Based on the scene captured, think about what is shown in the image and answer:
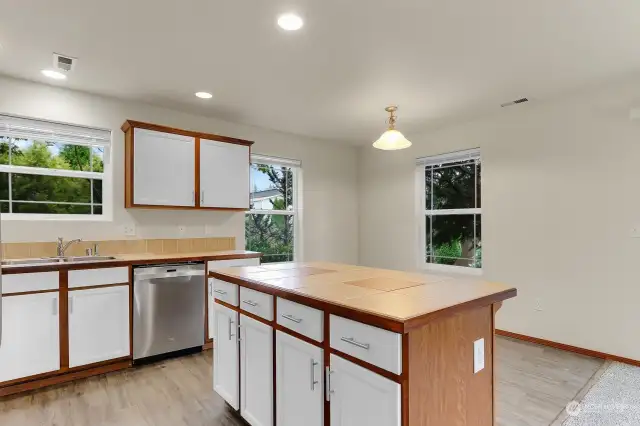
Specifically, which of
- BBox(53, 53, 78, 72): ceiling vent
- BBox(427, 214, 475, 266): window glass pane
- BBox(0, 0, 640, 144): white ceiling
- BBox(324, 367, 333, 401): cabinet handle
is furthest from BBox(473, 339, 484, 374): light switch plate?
BBox(53, 53, 78, 72): ceiling vent

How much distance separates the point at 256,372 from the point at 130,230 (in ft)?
7.48

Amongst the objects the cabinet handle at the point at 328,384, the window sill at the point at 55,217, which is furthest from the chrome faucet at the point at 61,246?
the cabinet handle at the point at 328,384

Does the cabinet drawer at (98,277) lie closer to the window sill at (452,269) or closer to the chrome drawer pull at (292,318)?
the chrome drawer pull at (292,318)

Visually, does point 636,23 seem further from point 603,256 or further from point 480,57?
point 603,256

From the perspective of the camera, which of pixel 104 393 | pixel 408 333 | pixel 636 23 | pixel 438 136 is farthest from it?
pixel 438 136

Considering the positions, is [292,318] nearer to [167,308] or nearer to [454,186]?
[167,308]

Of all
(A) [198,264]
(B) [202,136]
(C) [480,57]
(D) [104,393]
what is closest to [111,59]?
(B) [202,136]

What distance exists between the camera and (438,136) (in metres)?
4.57

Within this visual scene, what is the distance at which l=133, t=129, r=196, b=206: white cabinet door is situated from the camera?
3.40 meters

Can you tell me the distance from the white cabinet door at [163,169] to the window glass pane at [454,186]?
298cm

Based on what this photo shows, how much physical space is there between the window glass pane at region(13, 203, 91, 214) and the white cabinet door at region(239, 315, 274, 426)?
2.29m

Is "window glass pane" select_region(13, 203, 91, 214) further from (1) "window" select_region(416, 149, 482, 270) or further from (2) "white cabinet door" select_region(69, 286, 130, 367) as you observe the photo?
(1) "window" select_region(416, 149, 482, 270)

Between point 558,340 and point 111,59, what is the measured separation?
4566 millimetres

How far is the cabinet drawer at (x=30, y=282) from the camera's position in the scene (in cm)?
258
